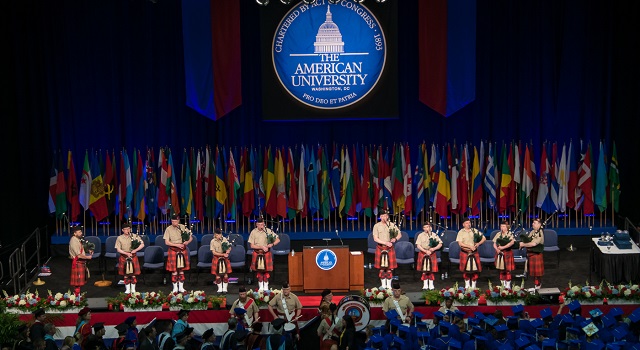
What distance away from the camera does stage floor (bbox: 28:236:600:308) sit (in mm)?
22219

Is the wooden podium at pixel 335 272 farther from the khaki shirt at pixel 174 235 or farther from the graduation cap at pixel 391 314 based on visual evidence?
the graduation cap at pixel 391 314

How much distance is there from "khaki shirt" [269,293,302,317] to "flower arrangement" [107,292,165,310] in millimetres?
2381

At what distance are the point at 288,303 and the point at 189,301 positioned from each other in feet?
6.77

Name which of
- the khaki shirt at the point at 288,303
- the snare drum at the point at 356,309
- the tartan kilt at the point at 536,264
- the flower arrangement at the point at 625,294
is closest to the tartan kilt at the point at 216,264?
the khaki shirt at the point at 288,303

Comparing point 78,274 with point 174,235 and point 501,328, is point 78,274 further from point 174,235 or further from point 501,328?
point 501,328

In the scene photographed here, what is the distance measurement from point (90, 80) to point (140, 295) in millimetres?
9160

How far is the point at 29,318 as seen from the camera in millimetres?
18891

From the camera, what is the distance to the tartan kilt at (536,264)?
69.9 ft

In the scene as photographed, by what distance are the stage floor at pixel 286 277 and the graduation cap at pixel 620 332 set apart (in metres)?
5.96

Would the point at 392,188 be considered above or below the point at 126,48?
below

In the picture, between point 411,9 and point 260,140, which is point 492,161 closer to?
point 411,9

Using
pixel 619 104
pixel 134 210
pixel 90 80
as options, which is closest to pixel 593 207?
pixel 619 104

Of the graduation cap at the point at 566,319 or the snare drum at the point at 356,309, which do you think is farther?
the snare drum at the point at 356,309

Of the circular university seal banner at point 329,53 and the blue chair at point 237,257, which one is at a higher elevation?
the circular university seal banner at point 329,53
